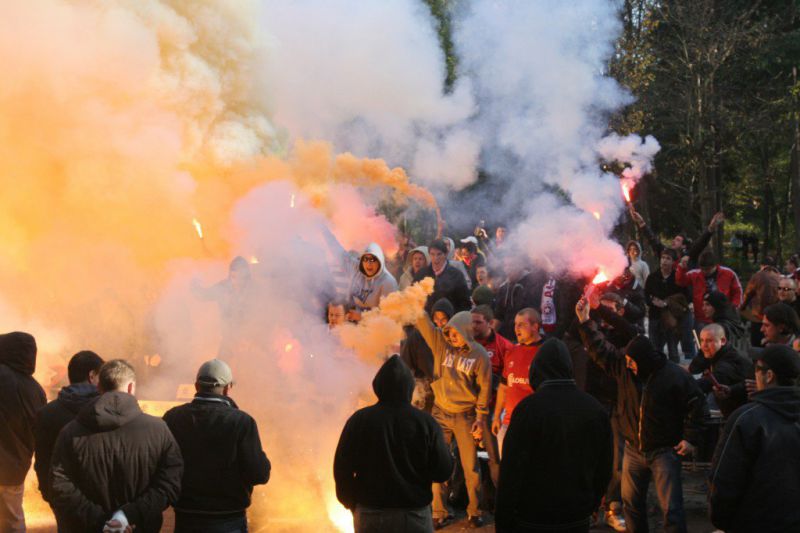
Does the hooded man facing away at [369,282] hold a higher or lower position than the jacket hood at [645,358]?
higher

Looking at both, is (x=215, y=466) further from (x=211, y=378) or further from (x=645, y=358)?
(x=645, y=358)

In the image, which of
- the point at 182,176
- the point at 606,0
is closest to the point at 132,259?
the point at 182,176

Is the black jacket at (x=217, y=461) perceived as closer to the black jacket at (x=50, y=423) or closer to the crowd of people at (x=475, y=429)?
the crowd of people at (x=475, y=429)

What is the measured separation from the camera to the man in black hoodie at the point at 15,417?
6320 mm

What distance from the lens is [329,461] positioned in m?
8.01

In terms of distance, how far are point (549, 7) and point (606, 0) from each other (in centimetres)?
89

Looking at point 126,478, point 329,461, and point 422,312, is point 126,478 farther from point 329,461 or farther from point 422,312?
point 422,312

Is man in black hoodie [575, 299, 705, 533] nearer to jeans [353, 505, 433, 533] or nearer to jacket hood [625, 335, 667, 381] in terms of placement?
jacket hood [625, 335, 667, 381]

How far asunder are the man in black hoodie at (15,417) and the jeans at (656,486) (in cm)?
443

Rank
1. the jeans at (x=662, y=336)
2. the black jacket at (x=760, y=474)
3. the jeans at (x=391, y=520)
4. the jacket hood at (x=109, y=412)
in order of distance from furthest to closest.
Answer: the jeans at (x=662, y=336) < the jeans at (x=391, y=520) < the jacket hood at (x=109, y=412) < the black jacket at (x=760, y=474)

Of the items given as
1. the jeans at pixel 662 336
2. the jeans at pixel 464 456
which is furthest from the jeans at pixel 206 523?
the jeans at pixel 662 336

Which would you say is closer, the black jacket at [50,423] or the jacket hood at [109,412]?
the jacket hood at [109,412]

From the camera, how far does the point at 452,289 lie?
962 centimetres

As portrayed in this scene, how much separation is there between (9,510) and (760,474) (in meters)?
5.17
